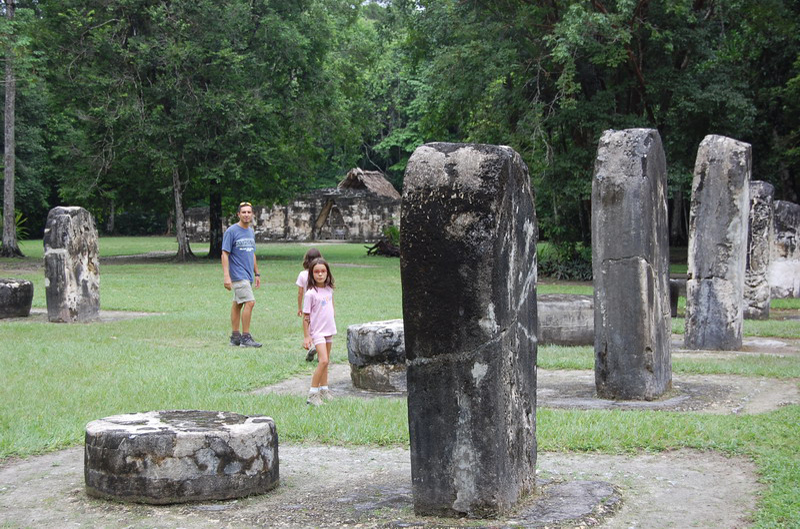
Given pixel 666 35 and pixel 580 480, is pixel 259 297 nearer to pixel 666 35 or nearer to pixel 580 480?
pixel 666 35

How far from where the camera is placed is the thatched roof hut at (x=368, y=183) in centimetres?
5488

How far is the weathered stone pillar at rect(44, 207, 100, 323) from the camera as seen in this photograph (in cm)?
1525

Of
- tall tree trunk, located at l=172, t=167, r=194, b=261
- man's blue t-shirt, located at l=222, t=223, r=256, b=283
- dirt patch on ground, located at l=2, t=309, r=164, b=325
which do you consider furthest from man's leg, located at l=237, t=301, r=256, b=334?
tall tree trunk, located at l=172, t=167, r=194, b=261

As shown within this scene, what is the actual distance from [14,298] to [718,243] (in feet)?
37.1

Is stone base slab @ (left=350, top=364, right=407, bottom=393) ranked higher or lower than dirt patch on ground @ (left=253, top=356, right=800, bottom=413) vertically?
higher

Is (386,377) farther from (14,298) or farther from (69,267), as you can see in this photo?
(14,298)

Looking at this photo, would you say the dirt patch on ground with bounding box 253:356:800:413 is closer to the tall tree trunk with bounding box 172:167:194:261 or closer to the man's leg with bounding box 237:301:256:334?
the man's leg with bounding box 237:301:256:334

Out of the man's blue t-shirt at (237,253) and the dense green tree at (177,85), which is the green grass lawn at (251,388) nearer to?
the man's blue t-shirt at (237,253)

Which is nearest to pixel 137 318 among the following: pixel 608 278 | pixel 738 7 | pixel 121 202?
pixel 608 278

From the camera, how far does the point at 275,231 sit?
55.0 meters

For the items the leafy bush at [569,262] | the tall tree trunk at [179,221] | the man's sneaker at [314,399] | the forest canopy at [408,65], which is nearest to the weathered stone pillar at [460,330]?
the man's sneaker at [314,399]

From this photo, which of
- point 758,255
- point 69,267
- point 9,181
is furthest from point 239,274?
point 9,181

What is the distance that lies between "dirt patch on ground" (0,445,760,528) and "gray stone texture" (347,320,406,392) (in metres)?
2.78

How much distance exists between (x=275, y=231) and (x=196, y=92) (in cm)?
2527
